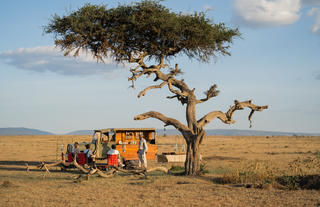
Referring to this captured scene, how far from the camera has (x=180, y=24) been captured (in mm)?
19609

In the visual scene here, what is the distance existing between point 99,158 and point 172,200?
1319 cm

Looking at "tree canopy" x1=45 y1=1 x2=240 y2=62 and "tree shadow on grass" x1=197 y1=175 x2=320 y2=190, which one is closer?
"tree shadow on grass" x1=197 y1=175 x2=320 y2=190

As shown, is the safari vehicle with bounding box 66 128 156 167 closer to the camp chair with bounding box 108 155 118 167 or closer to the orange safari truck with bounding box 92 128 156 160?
the orange safari truck with bounding box 92 128 156 160

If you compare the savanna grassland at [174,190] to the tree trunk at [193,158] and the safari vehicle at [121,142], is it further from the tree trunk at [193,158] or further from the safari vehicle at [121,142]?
the safari vehicle at [121,142]

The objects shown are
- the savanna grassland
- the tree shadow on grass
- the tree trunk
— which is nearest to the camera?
the savanna grassland

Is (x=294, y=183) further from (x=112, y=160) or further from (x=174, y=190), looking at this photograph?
(x=112, y=160)

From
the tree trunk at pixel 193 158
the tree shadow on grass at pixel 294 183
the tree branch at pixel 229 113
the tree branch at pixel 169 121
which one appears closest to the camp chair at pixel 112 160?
the tree branch at pixel 169 121

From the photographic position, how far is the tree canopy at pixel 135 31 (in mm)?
19297

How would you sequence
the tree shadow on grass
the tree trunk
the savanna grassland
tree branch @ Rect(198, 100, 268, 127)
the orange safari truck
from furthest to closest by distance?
the orange safari truck, tree branch @ Rect(198, 100, 268, 127), the tree trunk, the tree shadow on grass, the savanna grassland

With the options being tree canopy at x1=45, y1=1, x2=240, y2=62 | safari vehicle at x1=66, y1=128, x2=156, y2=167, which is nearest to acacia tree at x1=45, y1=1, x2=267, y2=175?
tree canopy at x1=45, y1=1, x2=240, y2=62

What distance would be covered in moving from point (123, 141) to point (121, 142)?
86 centimetres

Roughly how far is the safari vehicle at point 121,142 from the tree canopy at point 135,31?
6.49 metres

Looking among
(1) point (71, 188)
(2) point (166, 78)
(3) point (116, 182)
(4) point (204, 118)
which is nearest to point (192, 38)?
(2) point (166, 78)

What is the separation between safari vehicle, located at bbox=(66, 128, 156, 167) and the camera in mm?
24625
